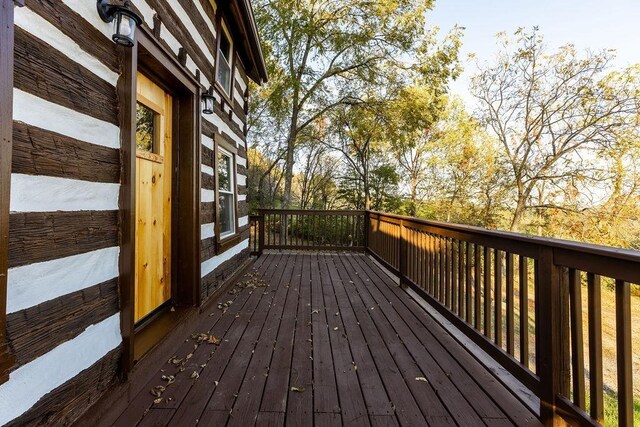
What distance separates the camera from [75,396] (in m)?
1.33

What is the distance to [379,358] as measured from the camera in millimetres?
2139

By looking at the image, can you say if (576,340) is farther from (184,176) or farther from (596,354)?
(184,176)

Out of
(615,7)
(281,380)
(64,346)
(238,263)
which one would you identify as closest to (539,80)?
(615,7)

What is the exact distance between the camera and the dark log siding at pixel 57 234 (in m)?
1.07

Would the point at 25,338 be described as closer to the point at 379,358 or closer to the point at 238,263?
the point at 379,358

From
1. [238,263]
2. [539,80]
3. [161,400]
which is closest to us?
[161,400]

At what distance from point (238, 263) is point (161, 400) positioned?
2898mm

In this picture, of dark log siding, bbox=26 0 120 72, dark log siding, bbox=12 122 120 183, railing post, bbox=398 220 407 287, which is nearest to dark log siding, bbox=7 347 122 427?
dark log siding, bbox=12 122 120 183

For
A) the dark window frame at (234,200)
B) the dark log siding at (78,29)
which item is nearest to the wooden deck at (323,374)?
the dark window frame at (234,200)

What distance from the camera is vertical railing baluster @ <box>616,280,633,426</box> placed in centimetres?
121

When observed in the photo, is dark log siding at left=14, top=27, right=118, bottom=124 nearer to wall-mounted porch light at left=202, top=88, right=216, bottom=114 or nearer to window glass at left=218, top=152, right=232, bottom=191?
wall-mounted porch light at left=202, top=88, right=216, bottom=114

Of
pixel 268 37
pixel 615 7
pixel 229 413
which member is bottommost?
pixel 229 413

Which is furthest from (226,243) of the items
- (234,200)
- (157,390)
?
(157,390)

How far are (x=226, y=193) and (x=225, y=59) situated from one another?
174 cm
